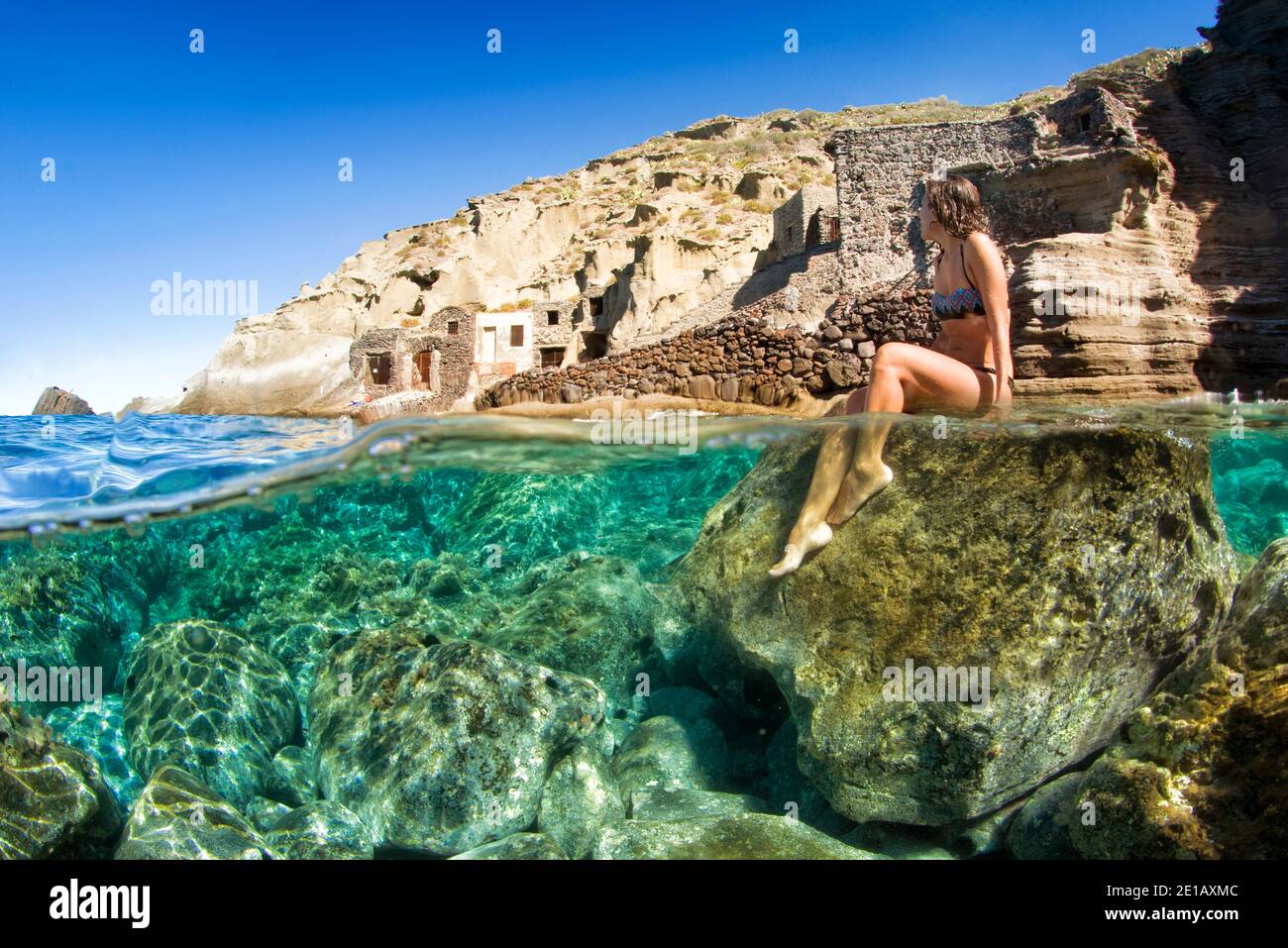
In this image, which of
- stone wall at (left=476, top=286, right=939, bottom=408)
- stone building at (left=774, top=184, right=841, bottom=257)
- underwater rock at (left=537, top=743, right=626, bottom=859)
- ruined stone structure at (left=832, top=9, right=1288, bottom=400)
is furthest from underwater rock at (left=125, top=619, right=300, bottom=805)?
stone building at (left=774, top=184, right=841, bottom=257)

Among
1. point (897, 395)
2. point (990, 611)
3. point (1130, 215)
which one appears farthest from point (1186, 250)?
point (990, 611)

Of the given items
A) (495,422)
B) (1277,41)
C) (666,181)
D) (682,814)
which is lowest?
(682,814)

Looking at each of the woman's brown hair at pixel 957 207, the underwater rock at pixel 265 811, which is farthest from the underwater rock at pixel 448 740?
the woman's brown hair at pixel 957 207

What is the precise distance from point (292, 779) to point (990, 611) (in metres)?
3.93

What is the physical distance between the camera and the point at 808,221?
30.5 metres

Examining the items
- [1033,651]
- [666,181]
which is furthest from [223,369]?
[1033,651]

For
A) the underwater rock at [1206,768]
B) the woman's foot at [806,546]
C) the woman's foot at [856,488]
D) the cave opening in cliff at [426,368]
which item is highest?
the cave opening in cliff at [426,368]

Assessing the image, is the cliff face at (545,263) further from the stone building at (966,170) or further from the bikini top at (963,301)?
the bikini top at (963,301)

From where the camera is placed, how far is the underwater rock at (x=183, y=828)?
12.5 ft

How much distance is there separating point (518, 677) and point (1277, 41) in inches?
1369

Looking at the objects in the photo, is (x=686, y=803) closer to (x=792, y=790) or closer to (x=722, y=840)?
(x=722, y=840)

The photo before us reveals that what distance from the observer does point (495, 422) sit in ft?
20.2

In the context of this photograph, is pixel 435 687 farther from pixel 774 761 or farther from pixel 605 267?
pixel 605 267
